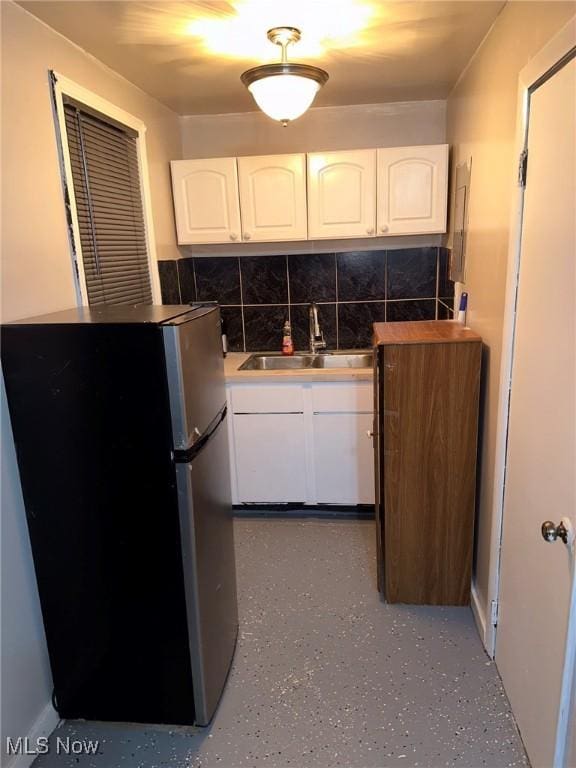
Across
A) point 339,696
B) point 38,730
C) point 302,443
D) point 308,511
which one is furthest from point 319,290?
point 38,730

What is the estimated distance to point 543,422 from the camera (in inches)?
55.2

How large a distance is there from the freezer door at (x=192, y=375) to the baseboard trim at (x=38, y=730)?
1.07m

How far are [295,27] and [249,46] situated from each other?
0.28 metres

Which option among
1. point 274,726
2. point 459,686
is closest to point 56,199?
point 274,726

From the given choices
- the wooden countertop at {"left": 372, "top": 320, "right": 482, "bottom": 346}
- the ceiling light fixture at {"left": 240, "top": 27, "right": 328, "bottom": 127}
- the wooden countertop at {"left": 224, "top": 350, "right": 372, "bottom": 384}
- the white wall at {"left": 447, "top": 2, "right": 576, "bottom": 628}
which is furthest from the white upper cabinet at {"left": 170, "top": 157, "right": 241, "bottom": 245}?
the white wall at {"left": 447, "top": 2, "right": 576, "bottom": 628}

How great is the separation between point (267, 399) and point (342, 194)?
48.6 inches

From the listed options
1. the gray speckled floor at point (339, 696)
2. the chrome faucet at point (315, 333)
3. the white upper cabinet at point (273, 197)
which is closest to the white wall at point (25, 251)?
the gray speckled floor at point (339, 696)

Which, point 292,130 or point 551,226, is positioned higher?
point 292,130

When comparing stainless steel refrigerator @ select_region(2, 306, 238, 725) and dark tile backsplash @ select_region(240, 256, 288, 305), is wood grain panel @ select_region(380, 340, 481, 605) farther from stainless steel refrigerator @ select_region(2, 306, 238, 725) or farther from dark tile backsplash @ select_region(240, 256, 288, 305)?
dark tile backsplash @ select_region(240, 256, 288, 305)

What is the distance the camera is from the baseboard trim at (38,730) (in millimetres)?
1561

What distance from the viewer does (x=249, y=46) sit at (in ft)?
6.68

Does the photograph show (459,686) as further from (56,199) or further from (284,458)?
(56,199)

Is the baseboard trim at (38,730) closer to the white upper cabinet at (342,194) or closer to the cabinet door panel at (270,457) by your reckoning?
the cabinet door panel at (270,457)

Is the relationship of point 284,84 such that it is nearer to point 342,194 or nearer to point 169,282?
point 342,194
